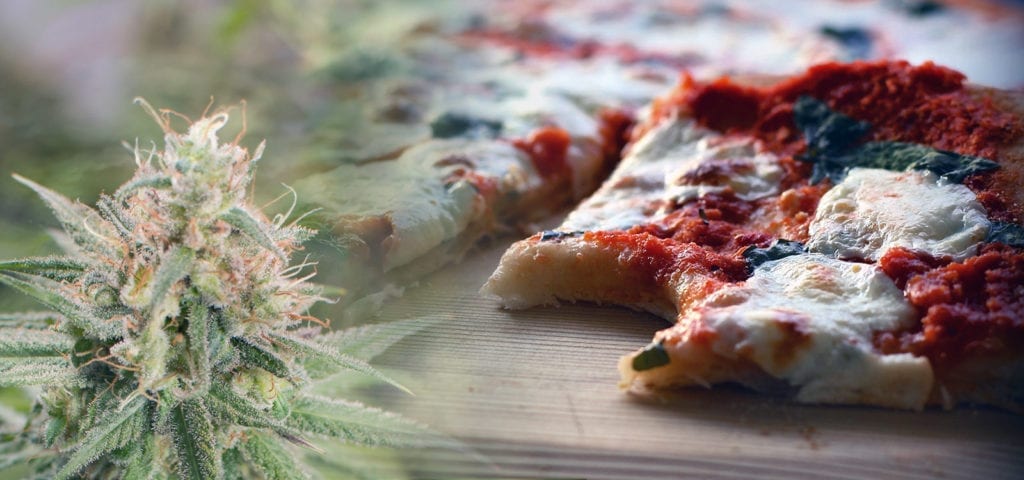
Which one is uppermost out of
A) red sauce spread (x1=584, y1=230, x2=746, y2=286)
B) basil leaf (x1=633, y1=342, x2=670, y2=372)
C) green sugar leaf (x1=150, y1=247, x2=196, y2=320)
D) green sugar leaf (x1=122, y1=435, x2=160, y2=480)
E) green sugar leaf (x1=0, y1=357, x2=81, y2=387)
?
red sauce spread (x1=584, y1=230, x2=746, y2=286)

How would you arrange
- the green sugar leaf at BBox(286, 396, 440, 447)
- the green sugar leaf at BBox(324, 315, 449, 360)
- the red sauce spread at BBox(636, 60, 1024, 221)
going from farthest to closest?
the red sauce spread at BBox(636, 60, 1024, 221), the green sugar leaf at BBox(324, 315, 449, 360), the green sugar leaf at BBox(286, 396, 440, 447)

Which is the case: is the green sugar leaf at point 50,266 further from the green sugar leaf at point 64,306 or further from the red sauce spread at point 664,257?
the red sauce spread at point 664,257

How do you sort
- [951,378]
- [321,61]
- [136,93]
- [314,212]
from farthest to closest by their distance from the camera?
[321,61] < [136,93] < [314,212] < [951,378]

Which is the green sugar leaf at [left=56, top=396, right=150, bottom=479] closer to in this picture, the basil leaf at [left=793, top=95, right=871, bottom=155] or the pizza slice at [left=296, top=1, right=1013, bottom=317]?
the pizza slice at [left=296, top=1, right=1013, bottom=317]

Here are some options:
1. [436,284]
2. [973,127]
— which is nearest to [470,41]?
[436,284]

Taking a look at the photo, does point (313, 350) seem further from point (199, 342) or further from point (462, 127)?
point (462, 127)

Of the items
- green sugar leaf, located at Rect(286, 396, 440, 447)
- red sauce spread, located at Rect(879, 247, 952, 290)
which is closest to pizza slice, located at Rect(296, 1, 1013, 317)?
red sauce spread, located at Rect(879, 247, 952, 290)

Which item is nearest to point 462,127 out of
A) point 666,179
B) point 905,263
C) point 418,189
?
point 418,189

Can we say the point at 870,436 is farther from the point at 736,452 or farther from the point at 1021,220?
the point at 1021,220
